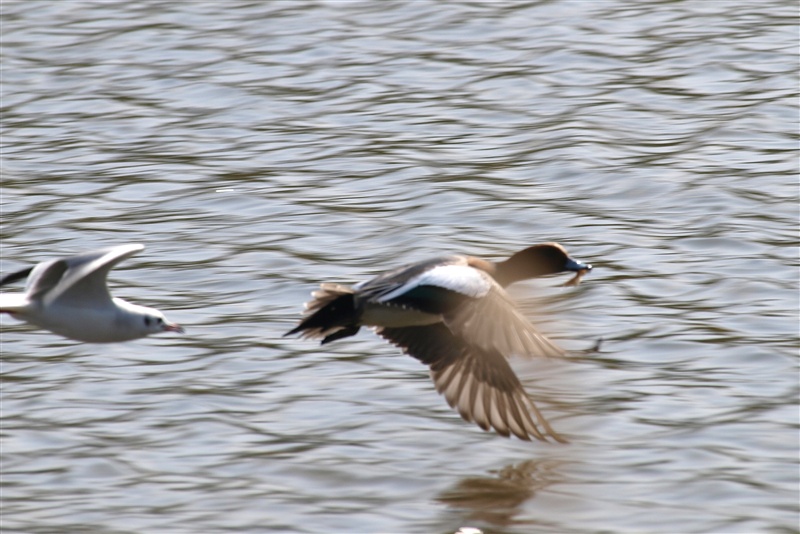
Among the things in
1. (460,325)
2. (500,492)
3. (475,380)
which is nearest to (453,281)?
(460,325)

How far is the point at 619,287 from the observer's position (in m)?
9.94

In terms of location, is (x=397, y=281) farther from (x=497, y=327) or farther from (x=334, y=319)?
(x=497, y=327)

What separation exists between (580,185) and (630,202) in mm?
535

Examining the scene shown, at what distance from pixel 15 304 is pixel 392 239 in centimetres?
387

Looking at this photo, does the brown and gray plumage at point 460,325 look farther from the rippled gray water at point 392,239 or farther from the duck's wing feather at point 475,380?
the rippled gray water at point 392,239

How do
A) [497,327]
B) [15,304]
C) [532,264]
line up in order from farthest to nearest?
[532,264] → [15,304] → [497,327]

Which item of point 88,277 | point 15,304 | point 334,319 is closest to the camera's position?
point 15,304

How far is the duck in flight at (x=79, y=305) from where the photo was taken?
24.4 ft

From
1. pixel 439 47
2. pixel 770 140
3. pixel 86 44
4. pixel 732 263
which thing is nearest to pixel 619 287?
pixel 732 263

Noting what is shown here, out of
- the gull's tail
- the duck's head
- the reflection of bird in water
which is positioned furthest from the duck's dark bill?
the gull's tail

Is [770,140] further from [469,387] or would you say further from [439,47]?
[469,387]

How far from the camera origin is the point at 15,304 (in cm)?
756

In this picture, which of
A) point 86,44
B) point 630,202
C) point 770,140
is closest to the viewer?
point 630,202

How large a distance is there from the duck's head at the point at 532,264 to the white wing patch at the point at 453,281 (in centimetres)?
107
